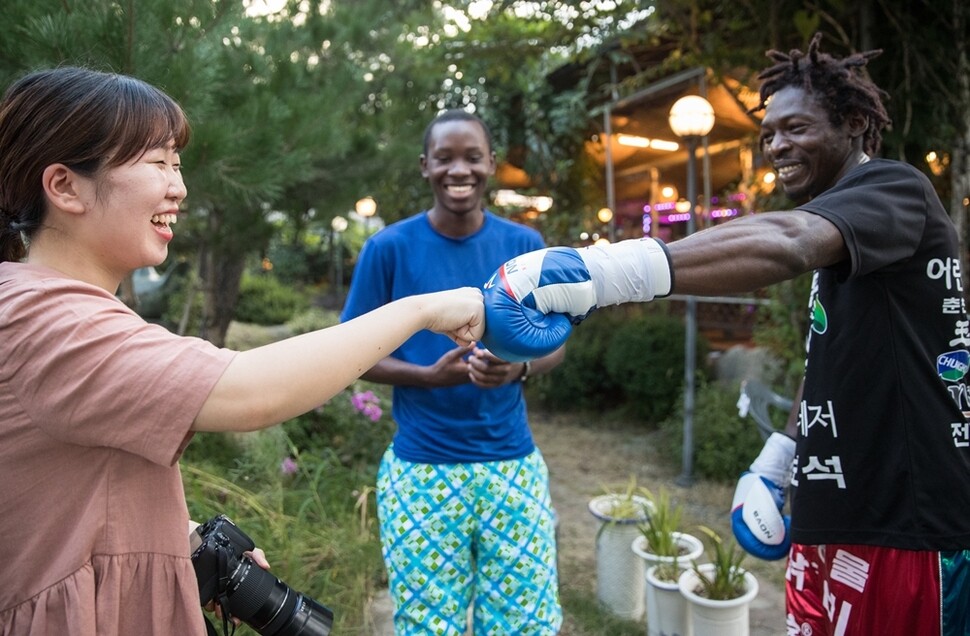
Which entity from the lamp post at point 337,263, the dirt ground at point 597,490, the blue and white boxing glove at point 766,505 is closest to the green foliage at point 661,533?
the dirt ground at point 597,490

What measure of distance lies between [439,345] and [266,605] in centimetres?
103

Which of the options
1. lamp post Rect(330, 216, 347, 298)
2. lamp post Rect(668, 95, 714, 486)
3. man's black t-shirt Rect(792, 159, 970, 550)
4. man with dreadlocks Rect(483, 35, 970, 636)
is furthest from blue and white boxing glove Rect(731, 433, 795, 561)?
lamp post Rect(330, 216, 347, 298)

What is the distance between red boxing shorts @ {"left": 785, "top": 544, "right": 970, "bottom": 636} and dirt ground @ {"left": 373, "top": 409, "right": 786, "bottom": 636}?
5.84 ft

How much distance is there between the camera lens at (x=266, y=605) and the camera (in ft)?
4.11

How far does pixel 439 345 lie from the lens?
215 centimetres

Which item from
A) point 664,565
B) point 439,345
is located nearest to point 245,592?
point 439,345

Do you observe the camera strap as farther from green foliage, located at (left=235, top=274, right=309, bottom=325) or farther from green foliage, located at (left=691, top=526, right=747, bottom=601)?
green foliage, located at (left=235, top=274, right=309, bottom=325)

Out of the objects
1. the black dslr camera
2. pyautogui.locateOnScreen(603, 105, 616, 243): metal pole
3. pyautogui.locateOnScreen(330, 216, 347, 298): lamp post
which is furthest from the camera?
pyautogui.locateOnScreen(330, 216, 347, 298): lamp post

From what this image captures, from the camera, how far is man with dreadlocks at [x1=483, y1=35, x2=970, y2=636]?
1.30 m

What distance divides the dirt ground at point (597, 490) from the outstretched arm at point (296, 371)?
7.32ft

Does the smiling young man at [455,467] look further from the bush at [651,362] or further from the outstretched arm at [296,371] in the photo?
the bush at [651,362]

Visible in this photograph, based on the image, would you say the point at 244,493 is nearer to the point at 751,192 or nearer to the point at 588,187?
the point at 751,192

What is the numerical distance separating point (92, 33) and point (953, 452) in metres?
2.64

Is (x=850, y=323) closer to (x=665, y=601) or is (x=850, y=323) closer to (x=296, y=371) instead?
(x=296, y=371)
